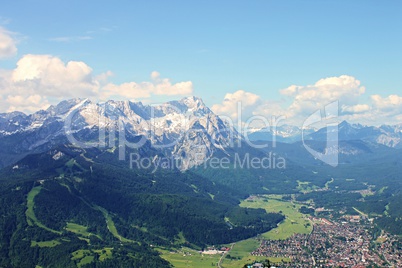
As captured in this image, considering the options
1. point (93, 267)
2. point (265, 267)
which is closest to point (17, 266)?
point (93, 267)

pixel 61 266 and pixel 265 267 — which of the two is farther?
pixel 61 266

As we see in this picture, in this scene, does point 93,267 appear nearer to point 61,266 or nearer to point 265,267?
point 61,266

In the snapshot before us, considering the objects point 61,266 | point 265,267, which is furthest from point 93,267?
point 265,267

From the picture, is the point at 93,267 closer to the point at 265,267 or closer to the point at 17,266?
the point at 17,266

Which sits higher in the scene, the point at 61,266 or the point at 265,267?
the point at 265,267

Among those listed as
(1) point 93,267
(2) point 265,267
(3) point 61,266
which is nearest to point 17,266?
(3) point 61,266

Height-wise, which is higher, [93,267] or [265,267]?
[265,267]

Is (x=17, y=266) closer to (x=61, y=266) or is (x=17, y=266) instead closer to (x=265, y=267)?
(x=61, y=266)
